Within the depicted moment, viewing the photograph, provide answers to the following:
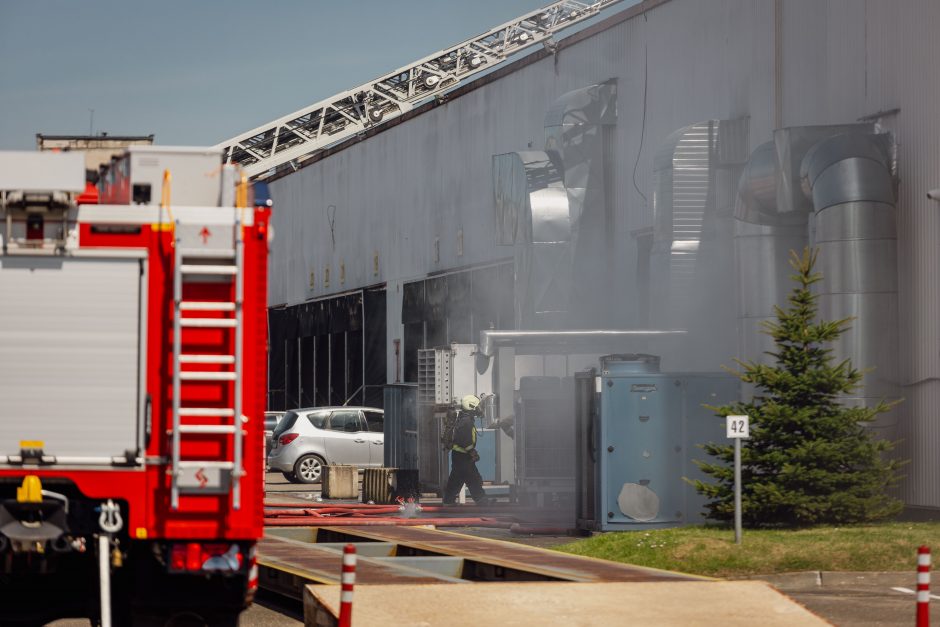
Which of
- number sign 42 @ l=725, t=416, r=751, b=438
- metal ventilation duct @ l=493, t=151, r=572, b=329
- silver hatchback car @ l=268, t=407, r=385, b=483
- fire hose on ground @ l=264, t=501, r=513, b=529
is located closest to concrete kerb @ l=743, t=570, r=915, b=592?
number sign 42 @ l=725, t=416, r=751, b=438

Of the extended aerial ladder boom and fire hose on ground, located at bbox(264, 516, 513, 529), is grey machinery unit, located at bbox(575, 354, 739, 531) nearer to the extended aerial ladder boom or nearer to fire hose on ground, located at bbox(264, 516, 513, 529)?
fire hose on ground, located at bbox(264, 516, 513, 529)

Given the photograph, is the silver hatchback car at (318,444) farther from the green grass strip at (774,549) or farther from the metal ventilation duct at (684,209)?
the green grass strip at (774,549)

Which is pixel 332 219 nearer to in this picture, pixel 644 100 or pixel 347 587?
pixel 644 100

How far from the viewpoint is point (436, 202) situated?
4497 cm

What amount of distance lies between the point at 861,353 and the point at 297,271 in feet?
135

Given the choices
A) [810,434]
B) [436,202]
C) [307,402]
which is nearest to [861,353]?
[810,434]

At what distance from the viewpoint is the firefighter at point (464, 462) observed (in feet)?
86.9

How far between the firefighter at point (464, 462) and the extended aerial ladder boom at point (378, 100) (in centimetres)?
3260

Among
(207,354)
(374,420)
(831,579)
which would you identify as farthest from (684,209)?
(207,354)

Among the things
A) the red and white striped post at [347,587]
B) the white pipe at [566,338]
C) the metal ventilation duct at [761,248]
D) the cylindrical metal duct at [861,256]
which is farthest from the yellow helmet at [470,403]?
the red and white striped post at [347,587]

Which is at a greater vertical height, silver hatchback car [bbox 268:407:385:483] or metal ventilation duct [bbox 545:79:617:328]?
metal ventilation duct [bbox 545:79:617:328]

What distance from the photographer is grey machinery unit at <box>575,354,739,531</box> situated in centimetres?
2144

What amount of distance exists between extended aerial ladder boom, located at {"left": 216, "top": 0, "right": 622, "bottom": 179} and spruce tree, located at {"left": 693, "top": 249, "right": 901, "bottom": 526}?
1544 inches

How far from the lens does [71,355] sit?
899cm
